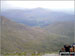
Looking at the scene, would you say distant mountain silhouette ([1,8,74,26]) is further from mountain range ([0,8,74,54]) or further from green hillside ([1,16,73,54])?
green hillside ([1,16,73,54])

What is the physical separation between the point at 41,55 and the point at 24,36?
0.72m

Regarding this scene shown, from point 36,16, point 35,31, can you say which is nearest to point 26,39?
point 35,31

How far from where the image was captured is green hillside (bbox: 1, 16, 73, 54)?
3.47m

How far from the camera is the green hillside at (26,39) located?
3469 millimetres

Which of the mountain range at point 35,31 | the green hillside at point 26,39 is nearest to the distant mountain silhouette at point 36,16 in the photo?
the mountain range at point 35,31

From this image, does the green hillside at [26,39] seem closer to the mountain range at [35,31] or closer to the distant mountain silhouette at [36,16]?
the mountain range at [35,31]

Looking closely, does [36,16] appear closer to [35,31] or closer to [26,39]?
[35,31]

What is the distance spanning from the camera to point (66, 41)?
352cm

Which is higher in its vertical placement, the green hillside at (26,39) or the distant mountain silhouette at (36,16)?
the distant mountain silhouette at (36,16)

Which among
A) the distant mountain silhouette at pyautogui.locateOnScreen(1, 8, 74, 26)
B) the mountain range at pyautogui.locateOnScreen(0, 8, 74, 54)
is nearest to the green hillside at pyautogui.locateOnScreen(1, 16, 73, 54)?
the mountain range at pyautogui.locateOnScreen(0, 8, 74, 54)

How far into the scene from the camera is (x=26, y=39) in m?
3.51

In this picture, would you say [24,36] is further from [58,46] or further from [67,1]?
[67,1]

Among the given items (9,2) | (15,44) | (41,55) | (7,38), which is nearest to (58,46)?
(41,55)

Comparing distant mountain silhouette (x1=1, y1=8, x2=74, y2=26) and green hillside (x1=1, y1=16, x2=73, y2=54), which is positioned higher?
distant mountain silhouette (x1=1, y1=8, x2=74, y2=26)
